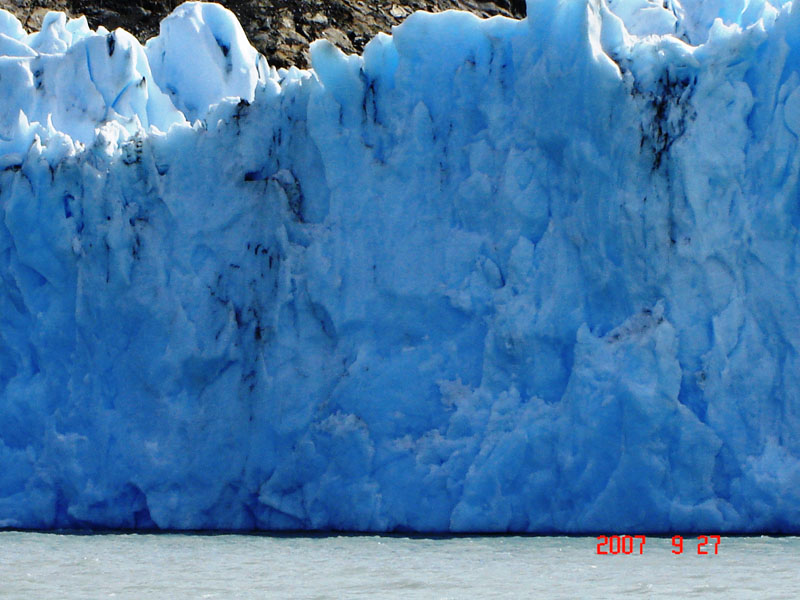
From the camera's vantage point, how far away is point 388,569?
5.16 m

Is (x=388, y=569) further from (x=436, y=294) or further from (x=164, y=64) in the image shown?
(x=164, y=64)

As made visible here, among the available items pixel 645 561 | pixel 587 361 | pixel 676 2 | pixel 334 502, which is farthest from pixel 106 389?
pixel 676 2

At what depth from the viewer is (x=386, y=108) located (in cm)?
684

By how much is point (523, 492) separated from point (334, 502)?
1.12 m

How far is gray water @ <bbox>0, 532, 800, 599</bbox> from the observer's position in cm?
453

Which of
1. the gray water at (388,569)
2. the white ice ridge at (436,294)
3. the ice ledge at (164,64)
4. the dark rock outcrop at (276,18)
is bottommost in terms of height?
the gray water at (388,569)
